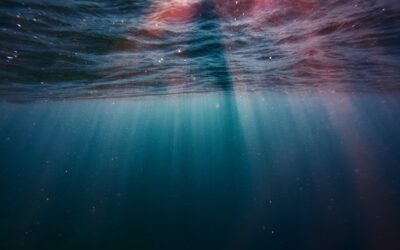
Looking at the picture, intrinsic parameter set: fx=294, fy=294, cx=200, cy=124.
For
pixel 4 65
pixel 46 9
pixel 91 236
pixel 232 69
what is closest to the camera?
pixel 46 9

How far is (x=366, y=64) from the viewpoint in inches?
721

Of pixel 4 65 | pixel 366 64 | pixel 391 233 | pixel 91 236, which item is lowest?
pixel 391 233

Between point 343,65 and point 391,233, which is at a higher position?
point 343,65

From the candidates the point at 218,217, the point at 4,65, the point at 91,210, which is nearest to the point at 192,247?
the point at 218,217

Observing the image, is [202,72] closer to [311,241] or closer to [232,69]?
[232,69]

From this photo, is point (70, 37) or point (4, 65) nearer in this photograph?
point (70, 37)

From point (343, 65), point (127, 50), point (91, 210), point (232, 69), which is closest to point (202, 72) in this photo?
point (232, 69)

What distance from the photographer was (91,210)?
19266 millimetres

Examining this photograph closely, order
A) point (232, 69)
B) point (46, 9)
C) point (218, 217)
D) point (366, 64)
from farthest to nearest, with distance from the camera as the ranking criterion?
point (232, 69)
point (366, 64)
point (218, 217)
point (46, 9)

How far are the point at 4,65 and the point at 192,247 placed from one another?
1358 cm

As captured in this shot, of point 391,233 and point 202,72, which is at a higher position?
point 202,72

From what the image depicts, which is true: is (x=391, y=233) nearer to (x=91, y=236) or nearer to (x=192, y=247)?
(x=192, y=247)

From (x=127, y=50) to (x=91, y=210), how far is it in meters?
11.2

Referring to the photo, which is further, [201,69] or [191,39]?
[201,69]
